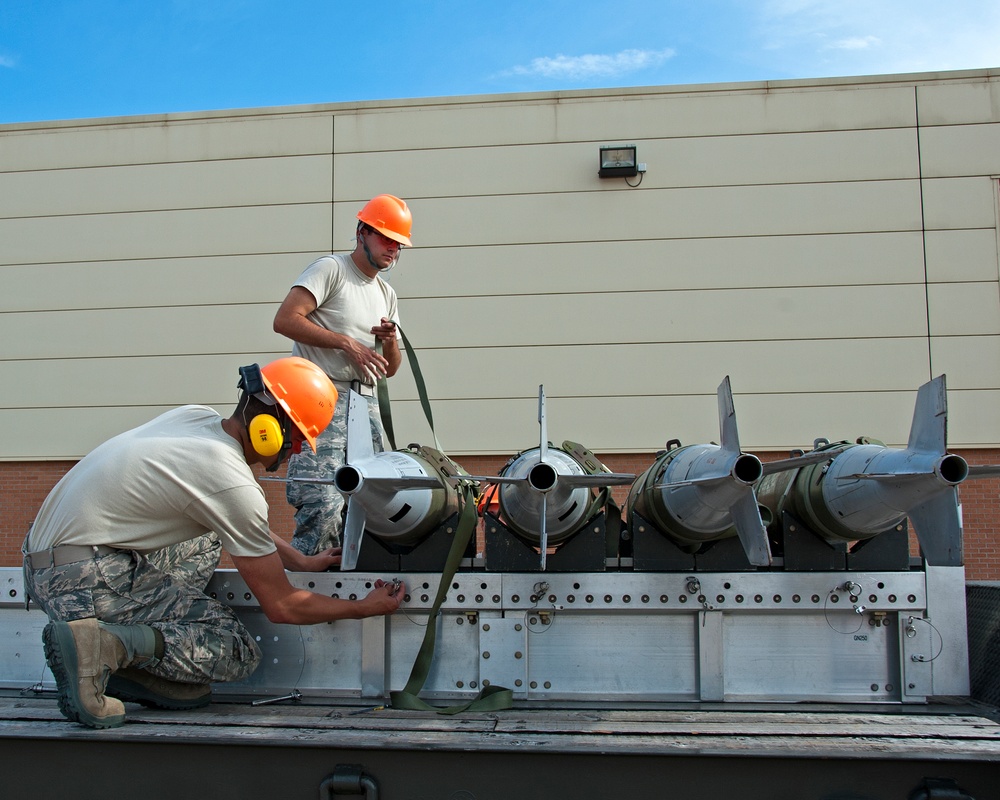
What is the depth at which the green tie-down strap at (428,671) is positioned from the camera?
3.08 metres

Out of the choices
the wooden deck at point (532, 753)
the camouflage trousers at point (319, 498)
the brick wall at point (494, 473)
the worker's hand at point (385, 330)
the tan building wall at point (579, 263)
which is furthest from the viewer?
the tan building wall at point (579, 263)

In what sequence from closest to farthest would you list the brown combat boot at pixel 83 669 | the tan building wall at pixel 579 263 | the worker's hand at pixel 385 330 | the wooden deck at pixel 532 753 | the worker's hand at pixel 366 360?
the wooden deck at pixel 532 753 < the brown combat boot at pixel 83 669 < the worker's hand at pixel 366 360 < the worker's hand at pixel 385 330 < the tan building wall at pixel 579 263

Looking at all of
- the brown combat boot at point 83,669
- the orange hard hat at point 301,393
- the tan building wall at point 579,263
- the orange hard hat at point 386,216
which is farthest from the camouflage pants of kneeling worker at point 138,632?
the tan building wall at point 579,263

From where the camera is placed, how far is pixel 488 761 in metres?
2.55

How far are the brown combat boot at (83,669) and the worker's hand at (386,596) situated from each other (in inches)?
37.6

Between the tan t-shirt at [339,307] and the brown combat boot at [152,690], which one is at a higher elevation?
the tan t-shirt at [339,307]

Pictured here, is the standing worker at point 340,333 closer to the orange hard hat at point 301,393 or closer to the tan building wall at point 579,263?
the orange hard hat at point 301,393

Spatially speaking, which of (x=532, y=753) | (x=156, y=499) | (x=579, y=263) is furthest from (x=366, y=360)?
(x=579, y=263)

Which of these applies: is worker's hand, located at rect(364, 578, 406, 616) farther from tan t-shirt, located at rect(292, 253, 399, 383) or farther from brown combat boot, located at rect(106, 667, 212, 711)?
tan t-shirt, located at rect(292, 253, 399, 383)

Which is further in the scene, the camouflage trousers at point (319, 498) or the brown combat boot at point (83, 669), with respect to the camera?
the camouflage trousers at point (319, 498)

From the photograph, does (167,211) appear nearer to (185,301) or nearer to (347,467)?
(185,301)

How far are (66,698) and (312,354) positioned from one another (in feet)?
6.66

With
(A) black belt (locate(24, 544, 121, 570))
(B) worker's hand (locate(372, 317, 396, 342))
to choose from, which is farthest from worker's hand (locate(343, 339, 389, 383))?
(A) black belt (locate(24, 544, 121, 570))

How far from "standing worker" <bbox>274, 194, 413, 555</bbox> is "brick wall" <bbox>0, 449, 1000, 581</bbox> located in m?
6.56
